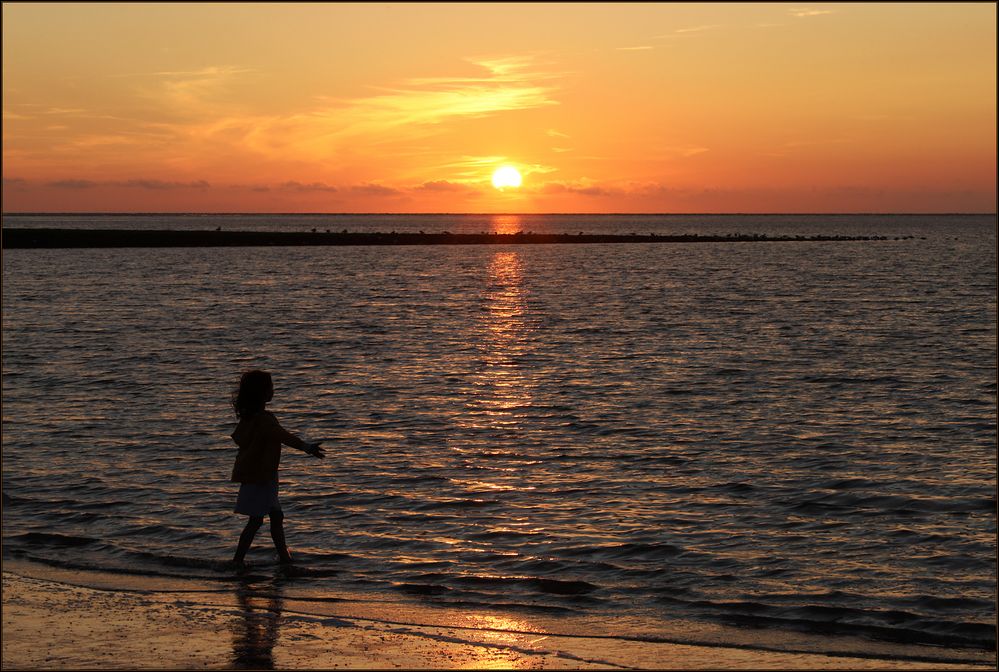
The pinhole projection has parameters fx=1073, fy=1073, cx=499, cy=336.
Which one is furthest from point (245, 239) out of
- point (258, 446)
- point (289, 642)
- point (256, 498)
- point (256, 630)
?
point (289, 642)

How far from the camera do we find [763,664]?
8.41 m

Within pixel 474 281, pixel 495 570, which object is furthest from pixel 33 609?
pixel 474 281

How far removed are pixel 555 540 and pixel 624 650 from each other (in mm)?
4041

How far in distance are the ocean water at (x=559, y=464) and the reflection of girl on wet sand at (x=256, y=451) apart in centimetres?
72

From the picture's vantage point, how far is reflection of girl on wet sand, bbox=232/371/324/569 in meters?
11.0

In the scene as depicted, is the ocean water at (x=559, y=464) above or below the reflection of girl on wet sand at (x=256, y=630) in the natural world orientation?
below

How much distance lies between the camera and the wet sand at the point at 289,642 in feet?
26.2

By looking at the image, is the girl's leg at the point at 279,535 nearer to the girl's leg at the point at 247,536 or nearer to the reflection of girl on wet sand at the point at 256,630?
the girl's leg at the point at 247,536

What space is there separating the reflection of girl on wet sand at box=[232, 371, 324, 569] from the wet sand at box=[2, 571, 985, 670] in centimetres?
134

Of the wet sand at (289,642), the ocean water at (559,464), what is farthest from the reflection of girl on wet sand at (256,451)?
the wet sand at (289,642)

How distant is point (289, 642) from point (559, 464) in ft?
30.3

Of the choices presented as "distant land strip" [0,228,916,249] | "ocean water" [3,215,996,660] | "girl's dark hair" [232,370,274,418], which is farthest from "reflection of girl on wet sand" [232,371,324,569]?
"distant land strip" [0,228,916,249]

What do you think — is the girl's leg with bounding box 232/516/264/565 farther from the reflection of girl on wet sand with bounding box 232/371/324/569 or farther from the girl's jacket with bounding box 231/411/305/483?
the girl's jacket with bounding box 231/411/305/483

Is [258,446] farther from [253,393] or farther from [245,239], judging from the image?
[245,239]
